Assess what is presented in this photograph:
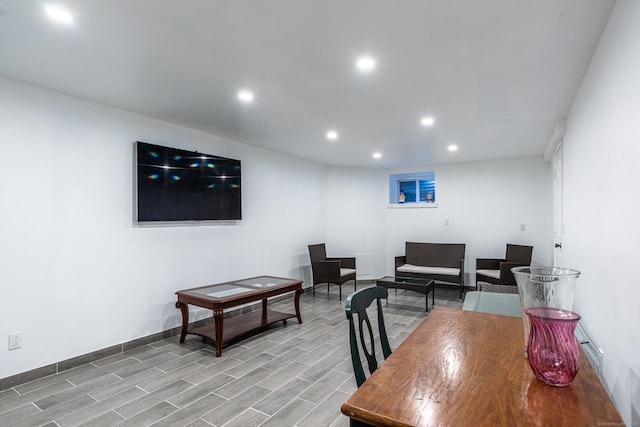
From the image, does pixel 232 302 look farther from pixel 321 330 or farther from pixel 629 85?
pixel 629 85

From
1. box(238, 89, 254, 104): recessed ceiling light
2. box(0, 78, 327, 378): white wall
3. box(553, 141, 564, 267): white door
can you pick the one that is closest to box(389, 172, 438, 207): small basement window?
box(553, 141, 564, 267): white door

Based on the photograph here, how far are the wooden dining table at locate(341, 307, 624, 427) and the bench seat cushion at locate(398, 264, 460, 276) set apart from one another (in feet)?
13.7

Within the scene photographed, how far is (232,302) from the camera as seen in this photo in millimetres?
3199

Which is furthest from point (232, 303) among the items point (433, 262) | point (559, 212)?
point (433, 262)

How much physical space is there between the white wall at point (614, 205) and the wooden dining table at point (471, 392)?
1.46 feet

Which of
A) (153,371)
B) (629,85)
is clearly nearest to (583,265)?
(629,85)

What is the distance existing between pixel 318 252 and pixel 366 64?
389cm

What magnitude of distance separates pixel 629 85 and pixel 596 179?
2.51 ft

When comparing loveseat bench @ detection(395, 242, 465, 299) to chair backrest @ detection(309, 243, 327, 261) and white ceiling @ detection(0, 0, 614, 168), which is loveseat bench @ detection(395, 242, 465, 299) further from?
white ceiling @ detection(0, 0, 614, 168)

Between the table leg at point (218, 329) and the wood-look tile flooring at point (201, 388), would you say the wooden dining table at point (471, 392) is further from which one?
the table leg at point (218, 329)

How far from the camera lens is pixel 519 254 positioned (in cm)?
532

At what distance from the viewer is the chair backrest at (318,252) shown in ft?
18.3

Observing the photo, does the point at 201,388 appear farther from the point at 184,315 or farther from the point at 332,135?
the point at 332,135

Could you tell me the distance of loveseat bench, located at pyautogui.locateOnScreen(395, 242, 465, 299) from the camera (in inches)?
211
